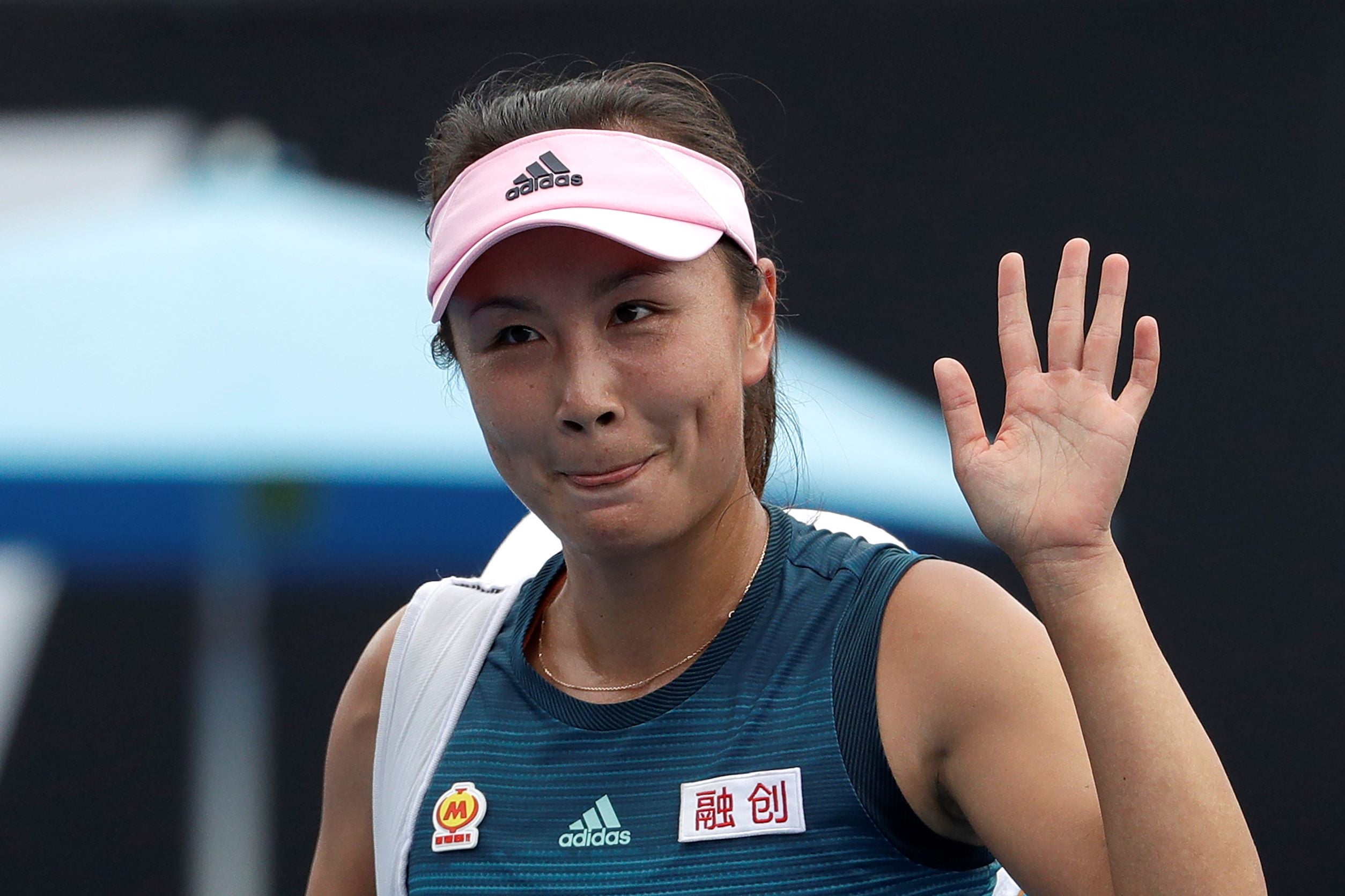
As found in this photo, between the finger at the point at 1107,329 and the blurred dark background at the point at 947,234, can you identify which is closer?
the finger at the point at 1107,329

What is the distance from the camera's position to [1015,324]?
133 centimetres

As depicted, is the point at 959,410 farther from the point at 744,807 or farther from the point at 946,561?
the point at 744,807

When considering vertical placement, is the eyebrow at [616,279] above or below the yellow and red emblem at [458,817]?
above

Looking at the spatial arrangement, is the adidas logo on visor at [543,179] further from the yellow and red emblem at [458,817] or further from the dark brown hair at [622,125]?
the yellow and red emblem at [458,817]

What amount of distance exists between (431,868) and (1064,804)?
69cm

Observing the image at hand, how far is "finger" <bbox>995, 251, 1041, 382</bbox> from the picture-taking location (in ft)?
4.31

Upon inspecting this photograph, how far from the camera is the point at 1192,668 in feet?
9.29

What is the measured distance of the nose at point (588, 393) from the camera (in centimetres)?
144

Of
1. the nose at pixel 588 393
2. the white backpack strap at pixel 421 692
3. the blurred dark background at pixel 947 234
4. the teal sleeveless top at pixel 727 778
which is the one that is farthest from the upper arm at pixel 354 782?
the blurred dark background at pixel 947 234

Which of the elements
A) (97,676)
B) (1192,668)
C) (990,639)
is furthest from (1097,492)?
(97,676)

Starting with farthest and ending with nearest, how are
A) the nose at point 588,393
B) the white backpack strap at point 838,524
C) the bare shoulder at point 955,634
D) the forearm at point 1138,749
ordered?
the white backpack strap at point 838,524, the nose at point 588,393, the bare shoulder at point 955,634, the forearm at point 1138,749

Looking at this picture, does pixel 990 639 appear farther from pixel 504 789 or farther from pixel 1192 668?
pixel 1192 668

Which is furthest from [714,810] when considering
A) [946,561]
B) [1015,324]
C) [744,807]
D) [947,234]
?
[947,234]

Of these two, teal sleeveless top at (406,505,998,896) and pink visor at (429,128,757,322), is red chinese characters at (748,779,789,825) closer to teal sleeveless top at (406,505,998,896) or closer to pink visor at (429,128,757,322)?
teal sleeveless top at (406,505,998,896)
